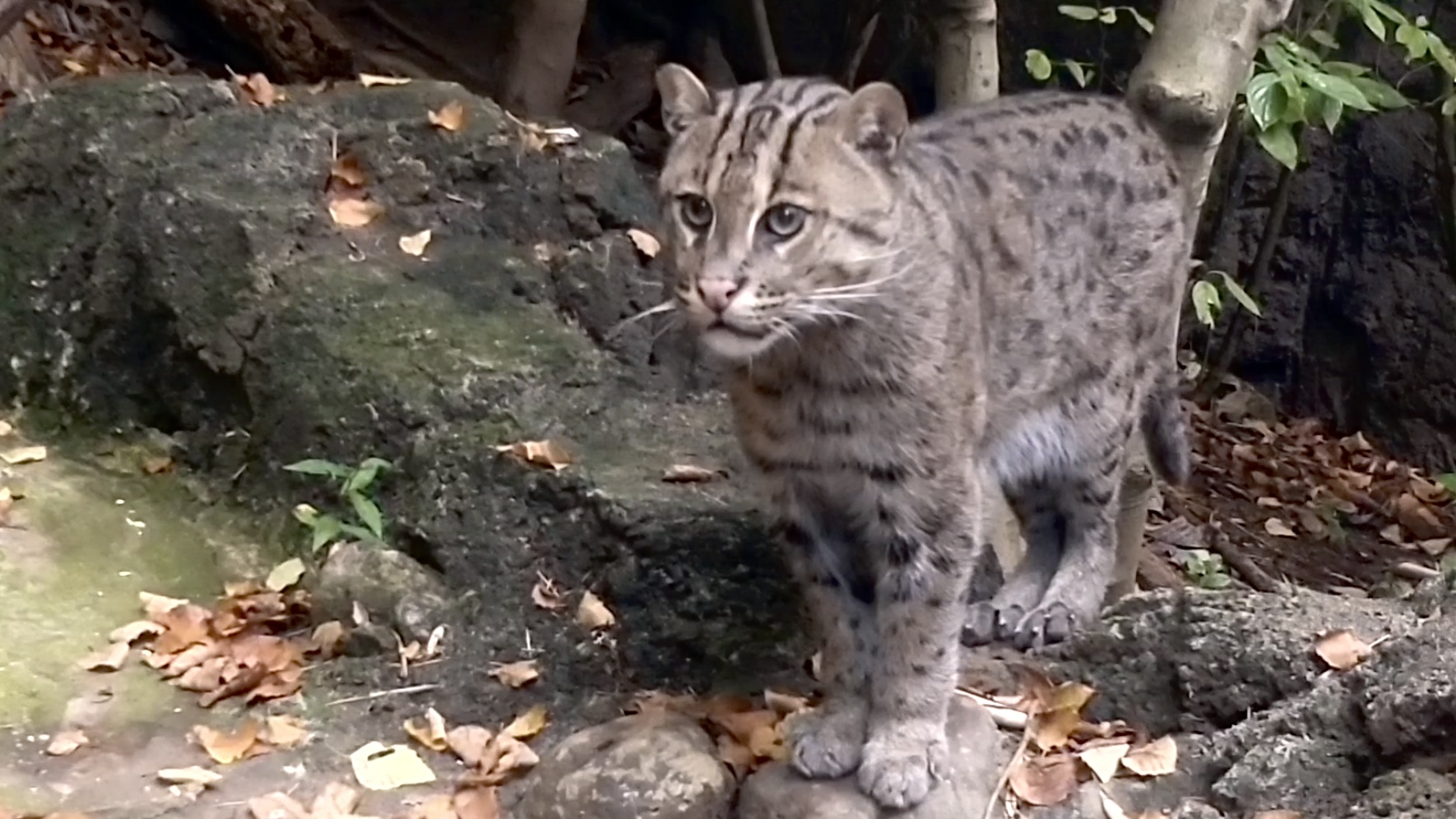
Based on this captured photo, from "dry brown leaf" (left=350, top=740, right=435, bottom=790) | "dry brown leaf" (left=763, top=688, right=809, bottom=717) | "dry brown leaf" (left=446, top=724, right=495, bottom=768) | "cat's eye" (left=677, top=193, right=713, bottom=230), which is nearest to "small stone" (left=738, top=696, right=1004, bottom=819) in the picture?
"dry brown leaf" (left=763, top=688, right=809, bottom=717)

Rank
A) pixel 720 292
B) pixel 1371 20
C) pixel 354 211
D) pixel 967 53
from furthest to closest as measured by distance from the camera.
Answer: pixel 354 211 → pixel 967 53 → pixel 1371 20 → pixel 720 292

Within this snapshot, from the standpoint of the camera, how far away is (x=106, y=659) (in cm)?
409

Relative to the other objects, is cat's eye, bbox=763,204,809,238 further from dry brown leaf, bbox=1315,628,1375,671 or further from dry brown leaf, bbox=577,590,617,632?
dry brown leaf, bbox=1315,628,1375,671

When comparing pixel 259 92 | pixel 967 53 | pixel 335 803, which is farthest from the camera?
pixel 259 92

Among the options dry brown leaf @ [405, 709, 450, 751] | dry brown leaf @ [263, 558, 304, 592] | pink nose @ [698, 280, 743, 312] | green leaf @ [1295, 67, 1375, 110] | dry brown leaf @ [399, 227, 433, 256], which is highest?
green leaf @ [1295, 67, 1375, 110]

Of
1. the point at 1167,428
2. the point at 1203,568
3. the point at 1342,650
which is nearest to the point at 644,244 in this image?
the point at 1167,428

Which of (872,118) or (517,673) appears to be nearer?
(872,118)

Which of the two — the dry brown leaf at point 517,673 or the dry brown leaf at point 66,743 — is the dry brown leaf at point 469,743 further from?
the dry brown leaf at point 66,743

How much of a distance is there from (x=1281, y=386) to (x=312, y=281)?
674cm

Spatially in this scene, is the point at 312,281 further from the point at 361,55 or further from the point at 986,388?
the point at 361,55

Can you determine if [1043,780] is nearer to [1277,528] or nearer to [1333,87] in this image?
[1333,87]

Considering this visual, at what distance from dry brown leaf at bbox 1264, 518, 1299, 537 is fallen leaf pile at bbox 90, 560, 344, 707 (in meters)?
5.23

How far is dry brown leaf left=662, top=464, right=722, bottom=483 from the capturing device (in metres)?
4.32

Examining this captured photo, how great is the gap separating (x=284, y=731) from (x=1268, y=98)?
291 centimetres
